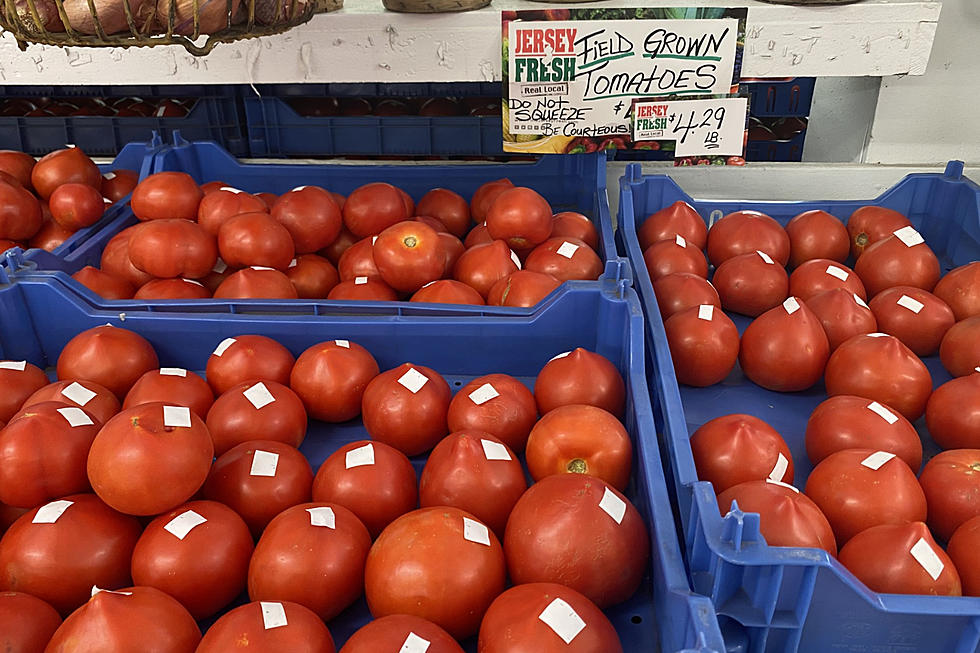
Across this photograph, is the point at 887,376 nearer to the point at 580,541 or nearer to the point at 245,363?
the point at 580,541

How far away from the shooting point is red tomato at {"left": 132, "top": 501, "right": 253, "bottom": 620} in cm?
110

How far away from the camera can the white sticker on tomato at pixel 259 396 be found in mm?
1426

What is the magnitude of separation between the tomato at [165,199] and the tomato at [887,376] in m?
1.64

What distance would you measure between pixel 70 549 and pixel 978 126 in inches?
95.8

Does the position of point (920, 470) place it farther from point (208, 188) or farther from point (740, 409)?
point (208, 188)

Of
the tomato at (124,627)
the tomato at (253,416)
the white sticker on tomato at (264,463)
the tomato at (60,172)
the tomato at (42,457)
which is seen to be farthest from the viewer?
the tomato at (60,172)

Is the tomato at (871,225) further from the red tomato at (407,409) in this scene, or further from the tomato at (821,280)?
the red tomato at (407,409)

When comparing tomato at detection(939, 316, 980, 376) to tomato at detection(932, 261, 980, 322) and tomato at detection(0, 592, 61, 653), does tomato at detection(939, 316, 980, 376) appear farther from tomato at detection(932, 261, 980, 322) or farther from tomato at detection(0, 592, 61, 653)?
tomato at detection(0, 592, 61, 653)

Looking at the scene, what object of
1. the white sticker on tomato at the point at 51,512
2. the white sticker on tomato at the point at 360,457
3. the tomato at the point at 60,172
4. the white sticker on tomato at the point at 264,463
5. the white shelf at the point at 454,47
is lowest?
the white sticker on tomato at the point at 264,463

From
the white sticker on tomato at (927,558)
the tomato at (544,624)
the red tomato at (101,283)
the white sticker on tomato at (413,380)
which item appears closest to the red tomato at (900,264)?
the white sticker on tomato at (927,558)

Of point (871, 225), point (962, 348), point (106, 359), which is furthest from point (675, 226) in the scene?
point (106, 359)

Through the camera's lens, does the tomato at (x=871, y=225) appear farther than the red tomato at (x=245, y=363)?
Yes

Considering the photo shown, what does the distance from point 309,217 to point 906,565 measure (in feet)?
4.99

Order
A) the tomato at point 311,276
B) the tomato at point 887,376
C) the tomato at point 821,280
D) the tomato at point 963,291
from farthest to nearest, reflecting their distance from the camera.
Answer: the tomato at point 311,276, the tomato at point 821,280, the tomato at point 963,291, the tomato at point 887,376
